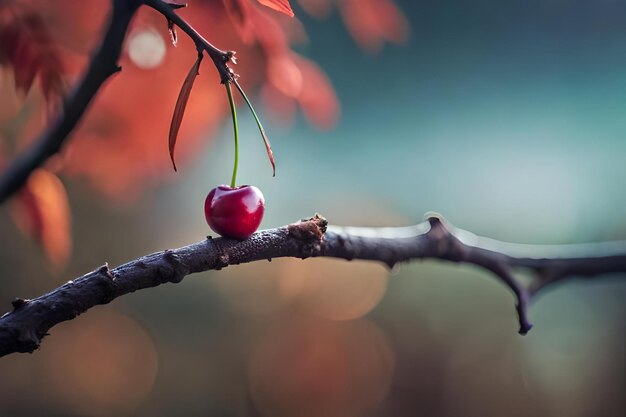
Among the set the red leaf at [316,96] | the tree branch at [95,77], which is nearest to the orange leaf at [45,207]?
the tree branch at [95,77]

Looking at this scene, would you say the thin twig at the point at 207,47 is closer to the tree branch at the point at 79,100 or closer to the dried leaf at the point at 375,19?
the tree branch at the point at 79,100

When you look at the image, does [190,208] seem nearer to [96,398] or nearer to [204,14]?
[96,398]

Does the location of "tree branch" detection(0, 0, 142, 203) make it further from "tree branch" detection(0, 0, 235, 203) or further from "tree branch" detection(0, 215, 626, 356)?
"tree branch" detection(0, 215, 626, 356)

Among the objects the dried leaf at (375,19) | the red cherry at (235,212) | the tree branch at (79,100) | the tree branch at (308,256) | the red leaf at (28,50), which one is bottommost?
the tree branch at (308,256)

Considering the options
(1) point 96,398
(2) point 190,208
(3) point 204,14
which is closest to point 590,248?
(3) point 204,14

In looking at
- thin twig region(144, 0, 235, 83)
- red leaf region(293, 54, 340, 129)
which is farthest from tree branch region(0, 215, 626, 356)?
red leaf region(293, 54, 340, 129)

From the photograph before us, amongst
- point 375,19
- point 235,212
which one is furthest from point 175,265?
point 375,19
